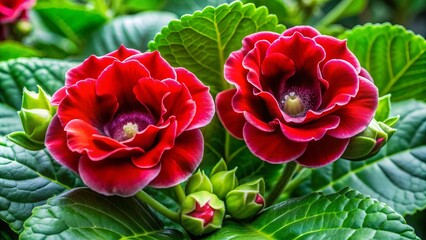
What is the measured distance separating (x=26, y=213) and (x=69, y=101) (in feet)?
0.51

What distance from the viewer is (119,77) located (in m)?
0.67

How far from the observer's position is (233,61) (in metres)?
0.70

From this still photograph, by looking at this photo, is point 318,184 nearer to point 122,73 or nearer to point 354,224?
point 354,224

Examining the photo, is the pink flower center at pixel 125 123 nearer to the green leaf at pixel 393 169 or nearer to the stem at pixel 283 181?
the stem at pixel 283 181

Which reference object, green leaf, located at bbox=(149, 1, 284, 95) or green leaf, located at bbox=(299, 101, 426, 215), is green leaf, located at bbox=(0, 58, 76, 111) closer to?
green leaf, located at bbox=(149, 1, 284, 95)

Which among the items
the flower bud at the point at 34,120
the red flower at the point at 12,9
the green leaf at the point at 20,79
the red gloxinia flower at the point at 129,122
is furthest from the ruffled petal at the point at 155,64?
the red flower at the point at 12,9

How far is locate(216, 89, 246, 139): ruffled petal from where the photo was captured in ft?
2.28

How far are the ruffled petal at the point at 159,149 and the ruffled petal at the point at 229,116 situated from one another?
0.27 feet

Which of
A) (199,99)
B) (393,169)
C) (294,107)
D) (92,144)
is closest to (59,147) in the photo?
(92,144)

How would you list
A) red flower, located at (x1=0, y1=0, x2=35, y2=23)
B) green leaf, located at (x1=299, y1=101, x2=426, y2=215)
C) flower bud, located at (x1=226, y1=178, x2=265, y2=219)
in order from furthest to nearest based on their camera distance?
red flower, located at (x1=0, y1=0, x2=35, y2=23) < green leaf, located at (x1=299, y1=101, x2=426, y2=215) < flower bud, located at (x1=226, y1=178, x2=265, y2=219)

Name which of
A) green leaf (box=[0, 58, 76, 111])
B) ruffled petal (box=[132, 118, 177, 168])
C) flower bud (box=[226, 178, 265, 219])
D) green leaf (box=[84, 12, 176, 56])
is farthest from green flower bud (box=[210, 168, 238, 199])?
green leaf (box=[84, 12, 176, 56])

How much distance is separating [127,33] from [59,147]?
0.52 metres

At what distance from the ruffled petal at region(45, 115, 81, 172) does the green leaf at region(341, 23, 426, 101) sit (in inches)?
16.9

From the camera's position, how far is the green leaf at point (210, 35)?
76 cm
